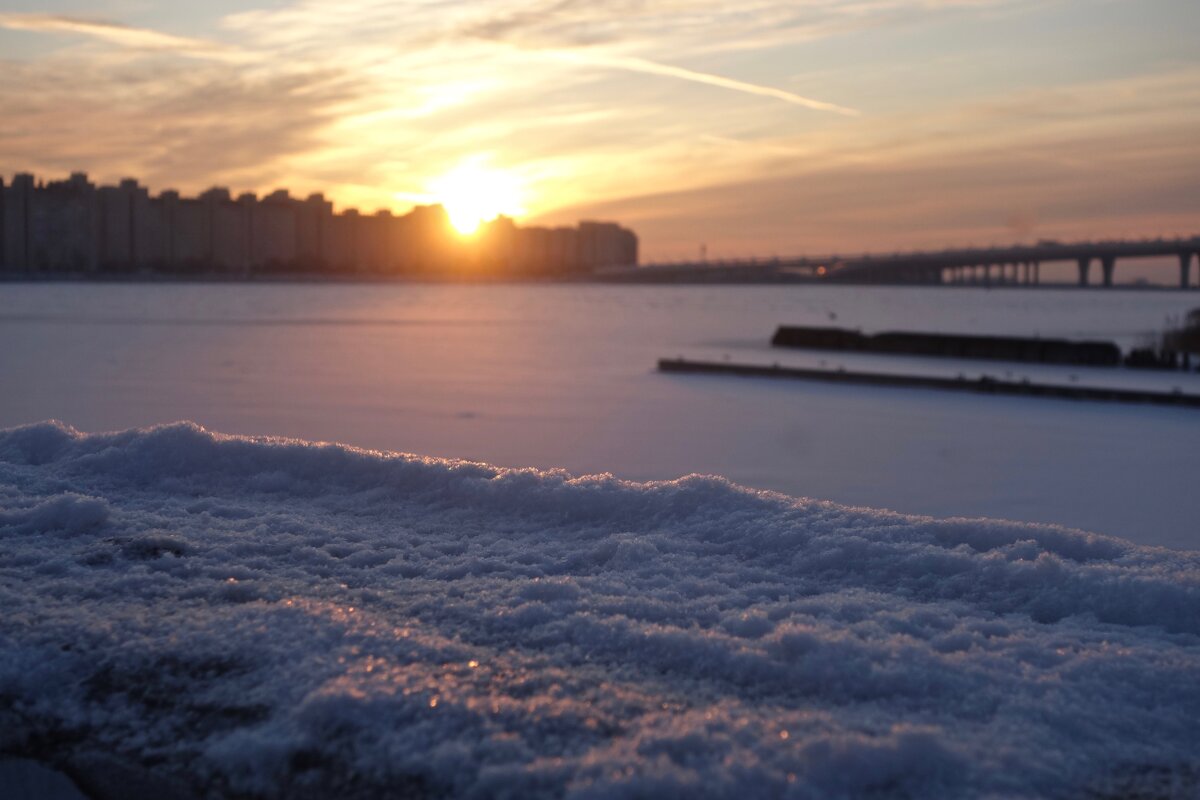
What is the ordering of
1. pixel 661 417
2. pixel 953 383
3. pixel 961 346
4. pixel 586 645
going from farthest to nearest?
pixel 961 346 < pixel 953 383 < pixel 661 417 < pixel 586 645

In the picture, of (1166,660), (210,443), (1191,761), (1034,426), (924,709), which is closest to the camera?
(1191,761)

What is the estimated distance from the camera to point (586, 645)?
2500mm

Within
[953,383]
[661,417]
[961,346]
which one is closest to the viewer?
[661,417]

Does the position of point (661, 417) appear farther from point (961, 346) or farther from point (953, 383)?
point (961, 346)

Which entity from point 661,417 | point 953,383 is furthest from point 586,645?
point 953,383

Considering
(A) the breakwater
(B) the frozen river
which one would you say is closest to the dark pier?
(B) the frozen river

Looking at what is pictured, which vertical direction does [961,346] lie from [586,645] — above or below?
above

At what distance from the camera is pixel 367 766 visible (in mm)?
1978

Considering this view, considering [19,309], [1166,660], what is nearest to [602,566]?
[1166,660]

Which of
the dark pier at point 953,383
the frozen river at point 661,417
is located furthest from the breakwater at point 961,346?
the dark pier at point 953,383

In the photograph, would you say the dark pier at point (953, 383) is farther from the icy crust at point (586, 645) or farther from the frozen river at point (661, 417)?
the icy crust at point (586, 645)

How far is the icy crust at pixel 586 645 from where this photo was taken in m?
1.97

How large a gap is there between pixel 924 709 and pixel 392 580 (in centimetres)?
143

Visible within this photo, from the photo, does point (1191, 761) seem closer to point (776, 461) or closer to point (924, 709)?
point (924, 709)
